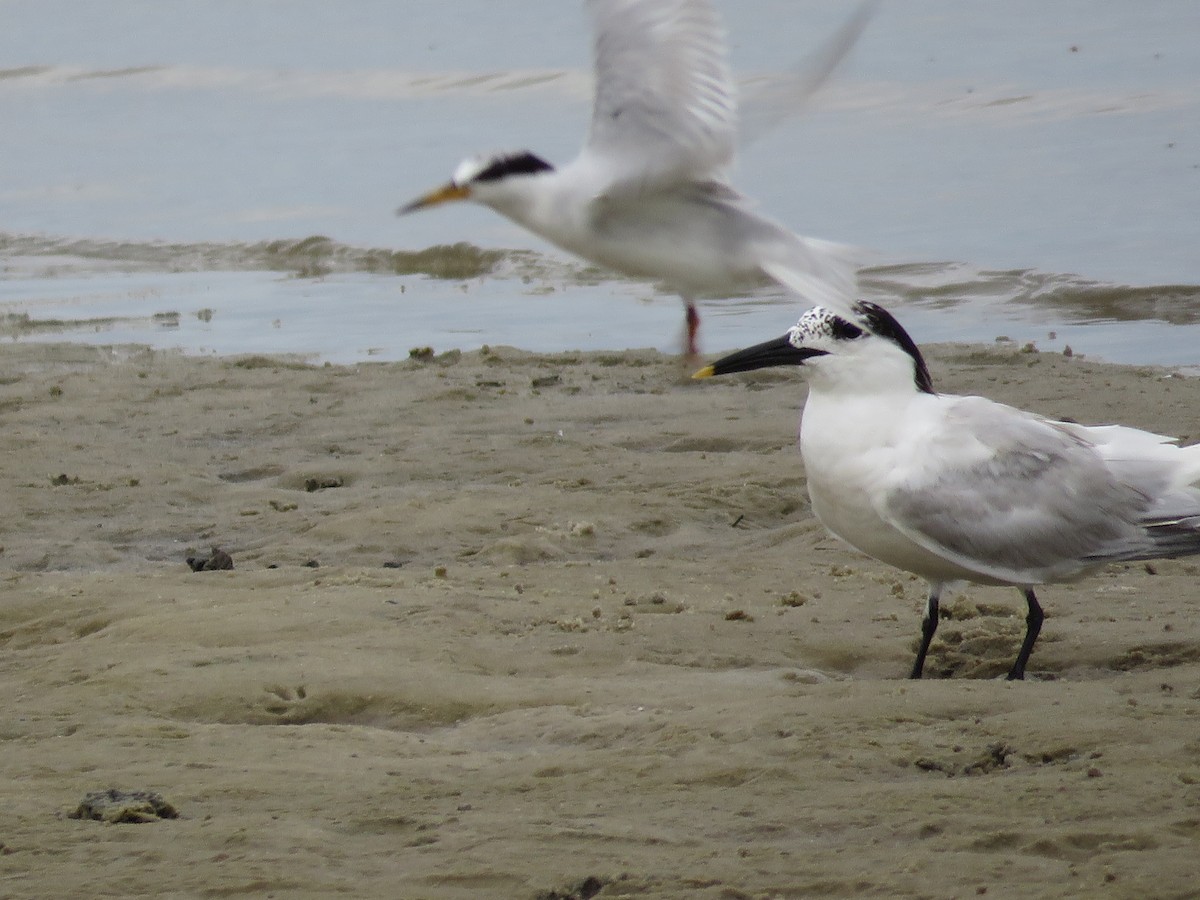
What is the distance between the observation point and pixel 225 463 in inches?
289

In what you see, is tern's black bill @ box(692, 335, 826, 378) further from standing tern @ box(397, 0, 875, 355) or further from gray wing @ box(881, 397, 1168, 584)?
gray wing @ box(881, 397, 1168, 584)

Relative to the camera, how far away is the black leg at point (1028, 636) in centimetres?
458

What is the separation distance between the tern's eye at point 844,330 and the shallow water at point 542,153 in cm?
104

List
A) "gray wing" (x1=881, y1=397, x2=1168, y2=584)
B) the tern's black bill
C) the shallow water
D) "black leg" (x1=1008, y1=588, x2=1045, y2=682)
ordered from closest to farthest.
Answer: "black leg" (x1=1008, y1=588, x2=1045, y2=682)
"gray wing" (x1=881, y1=397, x2=1168, y2=584)
the tern's black bill
the shallow water

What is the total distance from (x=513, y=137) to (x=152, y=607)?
11171 mm

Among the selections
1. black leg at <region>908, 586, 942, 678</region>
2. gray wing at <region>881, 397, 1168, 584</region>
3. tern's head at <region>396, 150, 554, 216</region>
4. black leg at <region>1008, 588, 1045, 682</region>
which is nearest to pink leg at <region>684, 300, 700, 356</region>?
tern's head at <region>396, 150, 554, 216</region>

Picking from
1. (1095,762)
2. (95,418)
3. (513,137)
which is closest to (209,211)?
(513,137)

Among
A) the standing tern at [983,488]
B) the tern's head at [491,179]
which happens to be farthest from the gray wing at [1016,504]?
the tern's head at [491,179]

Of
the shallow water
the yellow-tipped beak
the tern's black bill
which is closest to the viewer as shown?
the tern's black bill

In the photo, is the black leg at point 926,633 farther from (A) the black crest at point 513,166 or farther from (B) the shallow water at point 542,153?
(A) the black crest at point 513,166

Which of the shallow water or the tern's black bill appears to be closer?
the tern's black bill

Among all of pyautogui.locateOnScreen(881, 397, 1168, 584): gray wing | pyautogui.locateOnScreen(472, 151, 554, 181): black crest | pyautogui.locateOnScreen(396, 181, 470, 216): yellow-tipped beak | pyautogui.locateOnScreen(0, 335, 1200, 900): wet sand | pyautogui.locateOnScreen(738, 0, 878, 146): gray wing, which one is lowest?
pyautogui.locateOnScreen(0, 335, 1200, 900): wet sand

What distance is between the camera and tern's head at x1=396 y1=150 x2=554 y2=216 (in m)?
6.07

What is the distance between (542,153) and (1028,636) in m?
10.4
